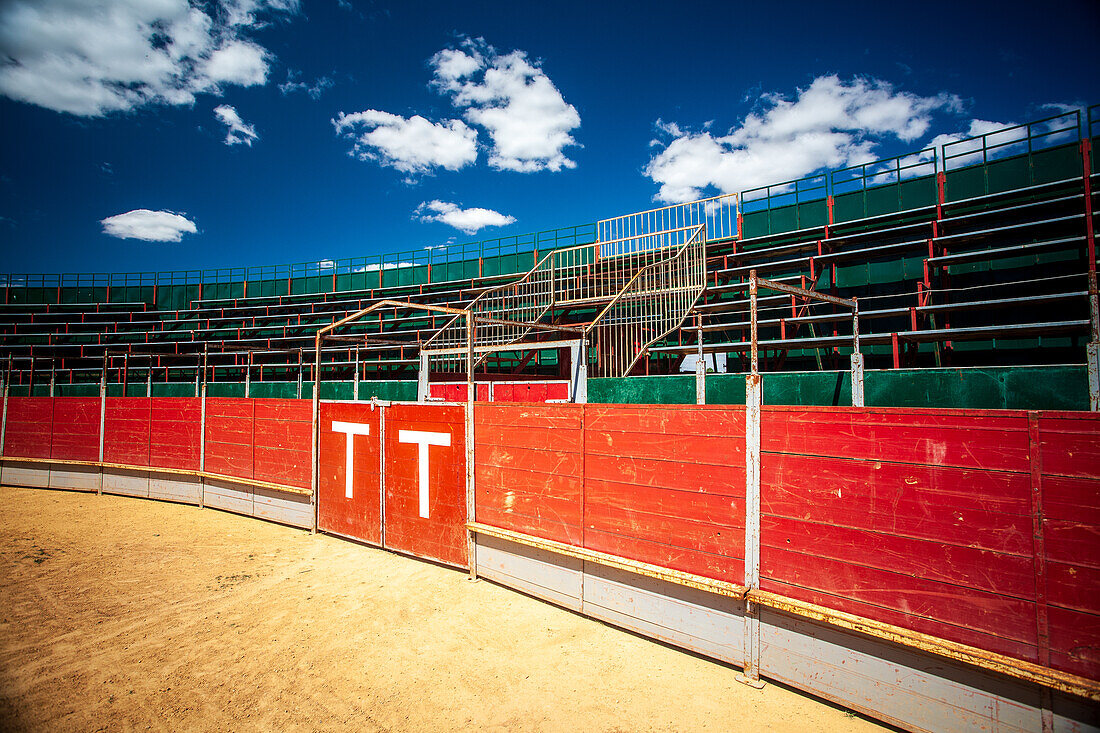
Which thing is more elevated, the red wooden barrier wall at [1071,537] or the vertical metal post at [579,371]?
the vertical metal post at [579,371]

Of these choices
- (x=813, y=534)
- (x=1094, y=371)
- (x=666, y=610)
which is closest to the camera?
(x=813, y=534)

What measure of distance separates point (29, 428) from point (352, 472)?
1030cm

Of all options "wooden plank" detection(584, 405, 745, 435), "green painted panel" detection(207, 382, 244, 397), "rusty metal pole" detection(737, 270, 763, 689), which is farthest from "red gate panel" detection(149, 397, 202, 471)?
"rusty metal pole" detection(737, 270, 763, 689)

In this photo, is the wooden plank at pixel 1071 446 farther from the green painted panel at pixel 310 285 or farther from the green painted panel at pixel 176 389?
the green painted panel at pixel 310 285

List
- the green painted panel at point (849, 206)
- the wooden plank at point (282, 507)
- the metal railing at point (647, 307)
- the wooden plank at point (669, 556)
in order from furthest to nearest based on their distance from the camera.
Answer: the green painted panel at point (849, 206)
the metal railing at point (647, 307)
the wooden plank at point (282, 507)
the wooden plank at point (669, 556)

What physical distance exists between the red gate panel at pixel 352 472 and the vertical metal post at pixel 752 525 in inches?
207

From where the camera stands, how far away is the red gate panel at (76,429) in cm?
1128

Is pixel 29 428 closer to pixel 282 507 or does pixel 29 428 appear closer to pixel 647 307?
pixel 282 507

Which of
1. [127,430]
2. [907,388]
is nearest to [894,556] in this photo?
[907,388]

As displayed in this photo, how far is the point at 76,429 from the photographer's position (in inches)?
450

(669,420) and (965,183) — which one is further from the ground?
(965,183)

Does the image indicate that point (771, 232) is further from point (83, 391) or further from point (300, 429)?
point (83, 391)

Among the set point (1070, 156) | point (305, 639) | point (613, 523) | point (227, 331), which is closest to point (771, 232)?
point (1070, 156)

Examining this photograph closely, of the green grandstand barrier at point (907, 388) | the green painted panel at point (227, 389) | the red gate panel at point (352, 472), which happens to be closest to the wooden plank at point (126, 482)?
the red gate panel at point (352, 472)
